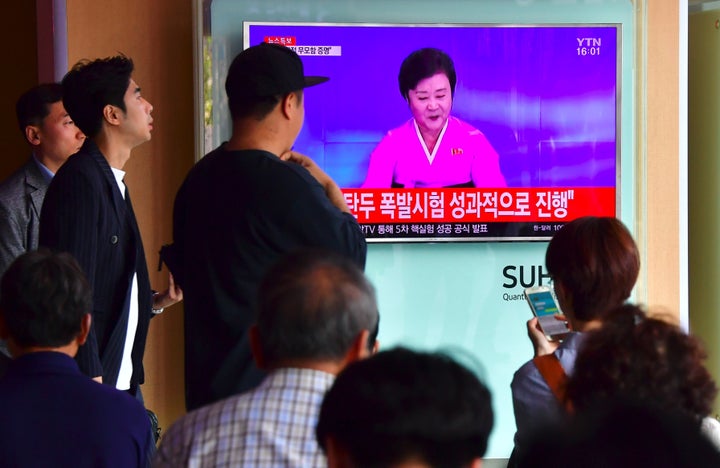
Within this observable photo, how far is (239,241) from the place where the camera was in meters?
2.40

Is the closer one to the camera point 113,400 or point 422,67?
point 113,400

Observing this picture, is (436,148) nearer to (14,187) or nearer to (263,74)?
(14,187)

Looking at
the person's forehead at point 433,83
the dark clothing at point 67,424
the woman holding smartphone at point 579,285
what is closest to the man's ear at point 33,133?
the person's forehead at point 433,83

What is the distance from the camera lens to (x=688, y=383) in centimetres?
140

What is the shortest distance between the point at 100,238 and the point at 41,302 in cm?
62

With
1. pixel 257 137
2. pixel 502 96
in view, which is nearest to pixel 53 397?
pixel 257 137

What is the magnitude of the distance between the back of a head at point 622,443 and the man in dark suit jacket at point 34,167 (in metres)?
3.00

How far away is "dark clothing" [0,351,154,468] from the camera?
1922 mm

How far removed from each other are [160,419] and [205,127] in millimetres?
1281

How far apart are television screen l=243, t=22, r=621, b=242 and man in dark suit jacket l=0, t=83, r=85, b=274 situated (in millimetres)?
1003

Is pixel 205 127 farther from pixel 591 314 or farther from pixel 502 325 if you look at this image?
pixel 591 314

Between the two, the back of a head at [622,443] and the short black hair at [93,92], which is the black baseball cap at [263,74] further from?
the back of a head at [622,443]

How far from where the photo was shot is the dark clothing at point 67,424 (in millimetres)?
1922

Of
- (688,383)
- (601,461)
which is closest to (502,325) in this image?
(688,383)
